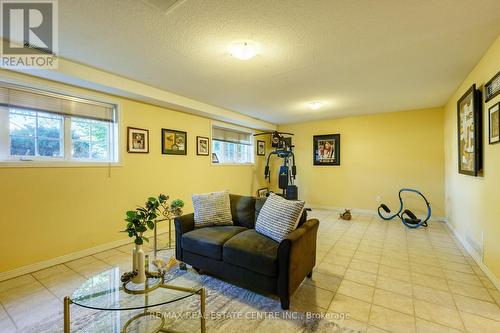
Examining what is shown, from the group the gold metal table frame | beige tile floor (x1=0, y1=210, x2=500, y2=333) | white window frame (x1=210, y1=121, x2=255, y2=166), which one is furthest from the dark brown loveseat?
white window frame (x1=210, y1=121, x2=255, y2=166)

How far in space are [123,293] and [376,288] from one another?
2.17 meters

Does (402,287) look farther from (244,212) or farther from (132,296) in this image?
(132,296)

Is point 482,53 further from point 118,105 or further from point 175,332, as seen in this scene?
point 118,105

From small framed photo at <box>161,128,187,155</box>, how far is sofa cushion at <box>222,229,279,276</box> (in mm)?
2359

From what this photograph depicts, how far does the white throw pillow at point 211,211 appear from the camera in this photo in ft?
8.51

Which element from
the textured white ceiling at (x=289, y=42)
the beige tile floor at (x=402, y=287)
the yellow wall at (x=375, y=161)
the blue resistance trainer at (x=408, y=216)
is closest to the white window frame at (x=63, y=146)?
the textured white ceiling at (x=289, y=42)

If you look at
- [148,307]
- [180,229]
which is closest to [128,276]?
[148,307]

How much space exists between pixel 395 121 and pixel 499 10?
3.52 metres

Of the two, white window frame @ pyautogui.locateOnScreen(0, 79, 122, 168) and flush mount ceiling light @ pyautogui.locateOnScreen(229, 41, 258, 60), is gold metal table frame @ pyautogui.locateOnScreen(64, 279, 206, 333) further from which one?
flush mount ceiling light @ pyautogui.locateOnScreen(229, 41, 258, 60)

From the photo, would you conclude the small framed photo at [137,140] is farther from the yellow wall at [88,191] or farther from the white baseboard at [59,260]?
the white baseboard at [59,260]

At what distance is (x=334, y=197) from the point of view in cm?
567

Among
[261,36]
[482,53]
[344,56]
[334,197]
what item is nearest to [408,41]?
[344,56]

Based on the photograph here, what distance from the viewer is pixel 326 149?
226 inches

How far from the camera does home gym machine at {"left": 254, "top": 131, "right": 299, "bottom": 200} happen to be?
567cm
